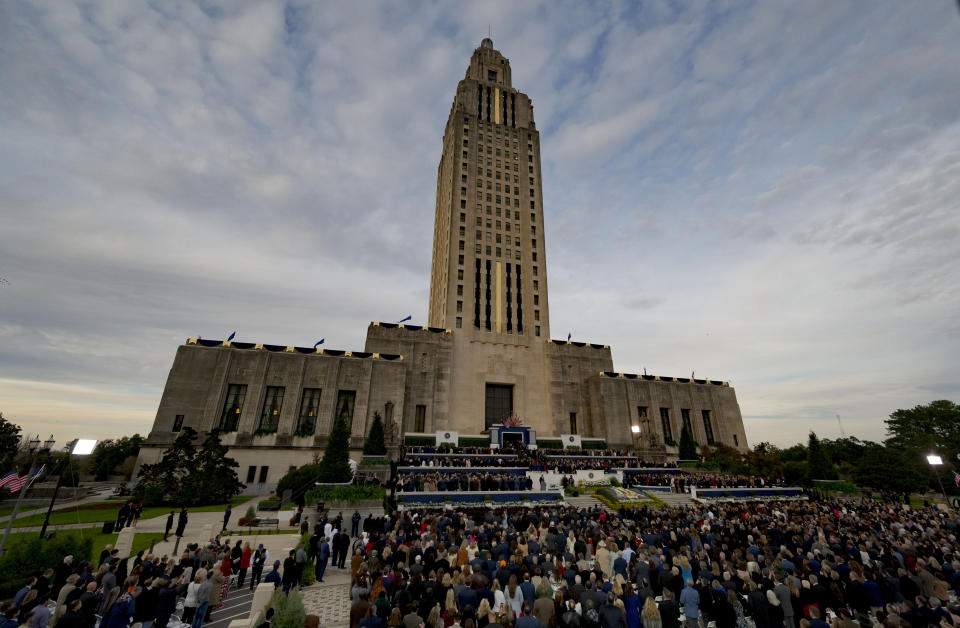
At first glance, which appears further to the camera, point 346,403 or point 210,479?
point 346,403

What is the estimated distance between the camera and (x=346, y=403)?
4841cm

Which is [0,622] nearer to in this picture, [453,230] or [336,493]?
[336,493]

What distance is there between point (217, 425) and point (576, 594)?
44.7 meters

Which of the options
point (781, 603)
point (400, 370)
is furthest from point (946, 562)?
point (400, 370)

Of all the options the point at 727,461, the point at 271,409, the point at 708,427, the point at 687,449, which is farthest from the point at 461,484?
the point at 708,427

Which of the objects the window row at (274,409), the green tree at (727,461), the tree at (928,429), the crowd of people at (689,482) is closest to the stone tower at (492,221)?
the window row at (274,409)

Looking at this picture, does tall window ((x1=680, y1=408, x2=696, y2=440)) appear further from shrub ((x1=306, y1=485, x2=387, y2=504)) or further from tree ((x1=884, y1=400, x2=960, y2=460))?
shrub ((x1=306, y1=485, x2=387, y2=504))

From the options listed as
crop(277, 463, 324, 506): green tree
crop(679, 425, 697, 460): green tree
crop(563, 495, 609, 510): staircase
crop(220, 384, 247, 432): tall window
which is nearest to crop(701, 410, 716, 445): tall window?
crop(679, 425, 697, 460): green tree

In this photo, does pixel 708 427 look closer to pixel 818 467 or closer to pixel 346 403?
pixel 818 467

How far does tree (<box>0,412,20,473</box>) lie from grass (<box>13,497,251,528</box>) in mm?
13656

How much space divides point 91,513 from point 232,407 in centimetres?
1617

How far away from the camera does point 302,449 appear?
44.0m

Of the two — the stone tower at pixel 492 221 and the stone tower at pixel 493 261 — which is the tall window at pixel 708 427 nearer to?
the stone tower at pixel 493 261

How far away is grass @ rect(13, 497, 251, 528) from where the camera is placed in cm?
2545
